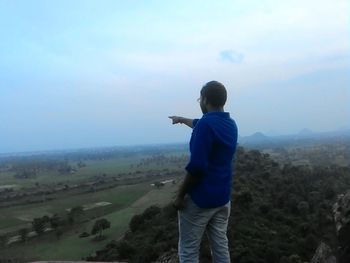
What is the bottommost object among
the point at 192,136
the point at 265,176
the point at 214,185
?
the point at 265,176

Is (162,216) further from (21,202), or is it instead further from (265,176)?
(21,202)

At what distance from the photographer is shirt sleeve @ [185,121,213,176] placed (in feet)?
9.84

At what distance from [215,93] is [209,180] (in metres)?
0.58

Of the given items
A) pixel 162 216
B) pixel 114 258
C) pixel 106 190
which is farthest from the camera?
pixel 106 190

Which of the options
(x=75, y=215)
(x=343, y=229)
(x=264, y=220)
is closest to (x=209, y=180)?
(x=343, y=229)

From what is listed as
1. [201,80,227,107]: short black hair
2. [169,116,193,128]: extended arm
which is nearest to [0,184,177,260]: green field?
[169,116,193,128]: extended arm

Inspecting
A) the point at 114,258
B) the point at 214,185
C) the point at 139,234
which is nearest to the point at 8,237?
the point at 139,234

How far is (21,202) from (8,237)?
17.7 meters

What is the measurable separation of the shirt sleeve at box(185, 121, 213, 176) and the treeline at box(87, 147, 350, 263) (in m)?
14.0

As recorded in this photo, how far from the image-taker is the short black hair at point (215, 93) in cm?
322

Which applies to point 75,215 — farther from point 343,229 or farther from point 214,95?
point 214,95

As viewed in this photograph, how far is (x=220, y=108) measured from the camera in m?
3.27

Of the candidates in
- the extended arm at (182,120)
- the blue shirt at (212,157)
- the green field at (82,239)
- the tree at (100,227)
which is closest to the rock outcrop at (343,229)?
the blue shirt at (212,157)

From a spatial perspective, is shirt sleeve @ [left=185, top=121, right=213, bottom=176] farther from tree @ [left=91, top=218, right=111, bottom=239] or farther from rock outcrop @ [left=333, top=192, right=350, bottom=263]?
tree @ [left=91, top=218, right=111, bottom=239]
